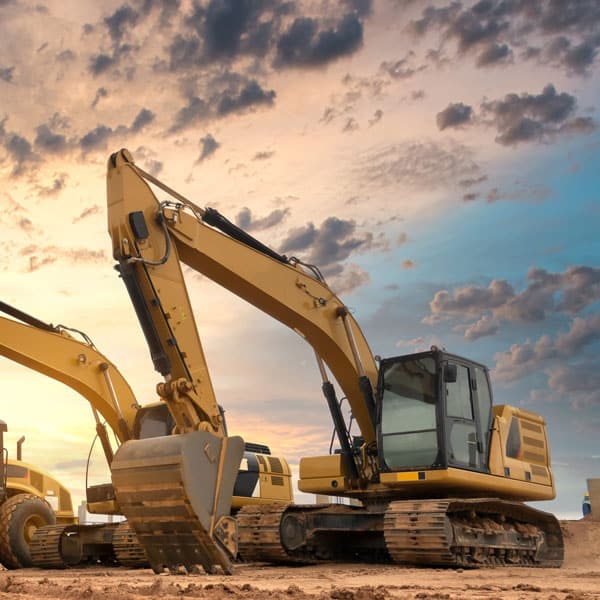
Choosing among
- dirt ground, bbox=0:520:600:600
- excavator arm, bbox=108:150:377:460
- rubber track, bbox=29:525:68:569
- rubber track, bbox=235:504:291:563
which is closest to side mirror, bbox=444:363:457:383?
excavator arm, bbox=108:150:377:460

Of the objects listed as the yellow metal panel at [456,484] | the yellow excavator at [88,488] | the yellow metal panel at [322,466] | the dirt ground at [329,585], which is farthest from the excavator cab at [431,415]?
the yellow excavator at [88,488]

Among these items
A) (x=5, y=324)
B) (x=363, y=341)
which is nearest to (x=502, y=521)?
(x=363, y=341)

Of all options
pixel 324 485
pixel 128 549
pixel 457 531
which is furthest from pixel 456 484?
pixel 128 549

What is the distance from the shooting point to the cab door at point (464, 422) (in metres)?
13.3

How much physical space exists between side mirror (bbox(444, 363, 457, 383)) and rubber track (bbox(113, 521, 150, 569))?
19.6ft

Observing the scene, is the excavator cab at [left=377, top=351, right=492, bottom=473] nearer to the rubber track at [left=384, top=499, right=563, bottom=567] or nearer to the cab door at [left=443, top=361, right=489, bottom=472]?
the cab door at [left=443, top=361, right=489, bottom=472]

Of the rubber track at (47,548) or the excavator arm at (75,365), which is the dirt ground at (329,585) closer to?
the rubber track at (47,548)

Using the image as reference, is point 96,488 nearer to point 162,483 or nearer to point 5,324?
point 5,324

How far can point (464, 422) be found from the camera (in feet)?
44.7

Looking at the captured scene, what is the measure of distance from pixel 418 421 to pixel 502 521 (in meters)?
2.42

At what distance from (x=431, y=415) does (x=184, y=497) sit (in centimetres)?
456

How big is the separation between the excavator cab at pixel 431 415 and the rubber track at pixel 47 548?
250 inches

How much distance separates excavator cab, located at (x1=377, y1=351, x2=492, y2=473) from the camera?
1320 cm

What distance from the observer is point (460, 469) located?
13195 millimetres
